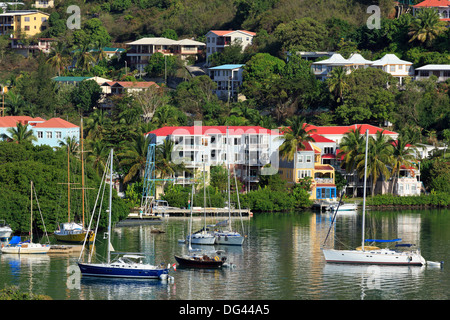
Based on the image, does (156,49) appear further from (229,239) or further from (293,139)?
(229,239)

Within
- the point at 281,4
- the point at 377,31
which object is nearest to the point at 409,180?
the point at 377,31

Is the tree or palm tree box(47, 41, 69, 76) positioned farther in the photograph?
palm tree box(47, 41, 69, 76)

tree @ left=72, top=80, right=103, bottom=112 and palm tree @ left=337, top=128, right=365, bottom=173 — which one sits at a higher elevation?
tree @ left=72, top=80, right=103, bottom=112

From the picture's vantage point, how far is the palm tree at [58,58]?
158 m

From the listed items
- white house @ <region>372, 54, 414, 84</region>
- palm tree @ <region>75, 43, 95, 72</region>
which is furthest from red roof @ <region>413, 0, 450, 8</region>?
palm tree @ <region>75, 43, 95, 72</region>

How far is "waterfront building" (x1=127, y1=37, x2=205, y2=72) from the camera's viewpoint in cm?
16025

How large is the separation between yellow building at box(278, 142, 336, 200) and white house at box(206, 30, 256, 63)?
54.2m

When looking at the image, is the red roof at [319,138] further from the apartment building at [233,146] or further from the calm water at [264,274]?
the calm water at [264,274]

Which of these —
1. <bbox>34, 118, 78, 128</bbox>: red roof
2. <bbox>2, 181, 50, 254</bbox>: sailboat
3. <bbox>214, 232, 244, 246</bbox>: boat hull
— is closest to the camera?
<bbox>2, 181, 50, 254</bbox>: sailboat

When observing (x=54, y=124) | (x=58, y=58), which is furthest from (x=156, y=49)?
(x=54, y=124)

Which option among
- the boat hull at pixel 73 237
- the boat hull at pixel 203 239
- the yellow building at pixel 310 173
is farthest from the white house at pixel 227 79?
the boat hull at pixel 73 237

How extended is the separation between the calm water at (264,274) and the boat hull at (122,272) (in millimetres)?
409

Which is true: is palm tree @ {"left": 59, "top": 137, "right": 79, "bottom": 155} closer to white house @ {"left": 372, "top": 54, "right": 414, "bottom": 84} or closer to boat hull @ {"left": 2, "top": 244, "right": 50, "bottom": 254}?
boat hull @ {"left": 2, "top": 244, "right": 50, "bottom": 254}

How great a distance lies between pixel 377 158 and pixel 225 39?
200 ft
